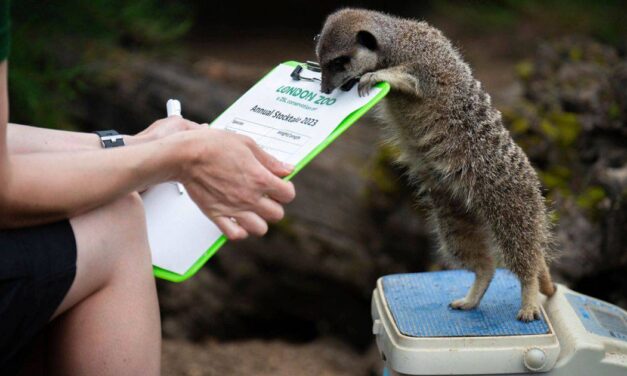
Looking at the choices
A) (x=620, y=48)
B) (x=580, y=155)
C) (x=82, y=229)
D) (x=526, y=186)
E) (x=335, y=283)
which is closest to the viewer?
(x=82, y=229)

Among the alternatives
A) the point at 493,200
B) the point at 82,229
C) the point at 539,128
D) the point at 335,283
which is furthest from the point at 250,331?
the point at 82,229

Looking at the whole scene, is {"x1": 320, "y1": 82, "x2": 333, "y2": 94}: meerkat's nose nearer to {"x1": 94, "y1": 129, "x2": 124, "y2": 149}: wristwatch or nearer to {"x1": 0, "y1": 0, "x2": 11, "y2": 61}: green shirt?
{"x1": 94, "y1": 129, "x2": 124, "y2": 149}: wristwatch

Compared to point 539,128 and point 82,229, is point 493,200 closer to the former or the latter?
point 82,229

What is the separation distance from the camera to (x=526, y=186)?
1721 millimetres

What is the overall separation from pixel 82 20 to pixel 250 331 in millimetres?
1400

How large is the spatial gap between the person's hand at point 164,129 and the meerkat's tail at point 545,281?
30.1 inches

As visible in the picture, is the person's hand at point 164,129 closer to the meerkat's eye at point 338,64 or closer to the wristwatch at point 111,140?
the wristwatch at point 111,140

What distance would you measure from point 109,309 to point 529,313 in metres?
0.82

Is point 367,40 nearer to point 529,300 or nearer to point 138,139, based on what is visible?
point 138,139

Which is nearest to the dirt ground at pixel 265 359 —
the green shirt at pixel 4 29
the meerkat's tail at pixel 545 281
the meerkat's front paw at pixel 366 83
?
the meerkat's tail at pixel 545 281

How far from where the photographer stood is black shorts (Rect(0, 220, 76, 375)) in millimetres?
1154

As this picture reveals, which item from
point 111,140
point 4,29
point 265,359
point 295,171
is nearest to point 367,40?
point 295,171

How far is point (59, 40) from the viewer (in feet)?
11.2

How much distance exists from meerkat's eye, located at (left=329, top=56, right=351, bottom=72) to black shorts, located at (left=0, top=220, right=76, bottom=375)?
621 millimetres
